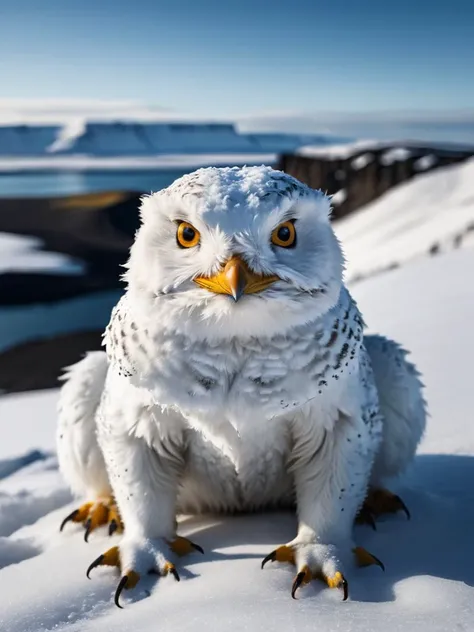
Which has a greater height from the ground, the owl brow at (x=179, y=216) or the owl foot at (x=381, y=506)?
the owl brow at (x=179, y=216)

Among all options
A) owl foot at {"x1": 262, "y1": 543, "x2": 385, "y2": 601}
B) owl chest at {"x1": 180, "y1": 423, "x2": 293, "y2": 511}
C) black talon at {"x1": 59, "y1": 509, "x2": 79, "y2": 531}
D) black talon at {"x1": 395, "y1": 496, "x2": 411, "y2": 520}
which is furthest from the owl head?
black talon at {"x1": 59, "y1": 509, "x2": 79, "y2": 531}

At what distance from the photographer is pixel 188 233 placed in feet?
4.76

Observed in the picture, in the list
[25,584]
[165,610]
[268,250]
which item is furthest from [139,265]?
[25,584]

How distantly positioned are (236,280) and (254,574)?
85 centimetres

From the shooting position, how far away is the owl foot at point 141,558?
1.74 metres

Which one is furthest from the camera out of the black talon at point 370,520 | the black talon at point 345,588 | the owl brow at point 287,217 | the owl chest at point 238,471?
the black talon at point 370,520

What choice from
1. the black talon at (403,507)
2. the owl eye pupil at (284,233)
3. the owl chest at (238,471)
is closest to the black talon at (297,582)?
the owl chest at (238,471)

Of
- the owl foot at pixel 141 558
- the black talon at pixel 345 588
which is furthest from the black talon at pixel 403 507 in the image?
the owl foot at pixel 141 558

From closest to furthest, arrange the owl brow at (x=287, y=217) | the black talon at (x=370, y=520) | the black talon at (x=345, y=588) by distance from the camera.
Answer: the owl brow at (x=287, y=217) < the black talon at (x=345, y=588) < the black talon at (x=370, y=520)

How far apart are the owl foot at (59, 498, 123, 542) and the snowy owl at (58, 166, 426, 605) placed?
13mm

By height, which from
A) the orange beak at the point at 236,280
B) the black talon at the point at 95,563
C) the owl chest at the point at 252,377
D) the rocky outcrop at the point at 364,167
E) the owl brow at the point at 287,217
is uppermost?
the owl brow at the point at 287,217

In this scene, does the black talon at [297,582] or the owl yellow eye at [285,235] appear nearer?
the owl yellow eye at [285,235]

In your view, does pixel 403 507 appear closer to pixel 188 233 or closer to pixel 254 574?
pixel 254 574

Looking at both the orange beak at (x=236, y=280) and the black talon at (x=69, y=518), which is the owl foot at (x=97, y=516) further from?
the orange beak at (x=236, y=280)
